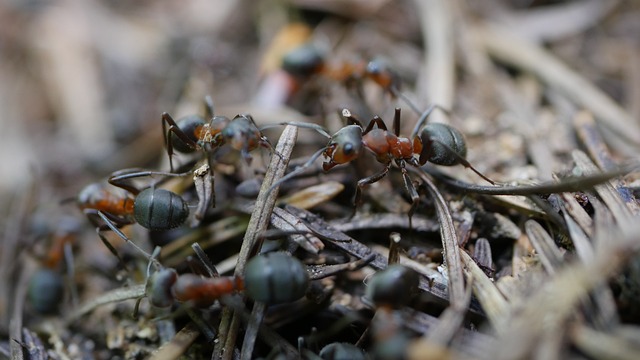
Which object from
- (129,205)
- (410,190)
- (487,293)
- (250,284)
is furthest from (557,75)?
(129,205)

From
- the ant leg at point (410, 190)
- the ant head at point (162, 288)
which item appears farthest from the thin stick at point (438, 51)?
the ant head at point (162, 288)

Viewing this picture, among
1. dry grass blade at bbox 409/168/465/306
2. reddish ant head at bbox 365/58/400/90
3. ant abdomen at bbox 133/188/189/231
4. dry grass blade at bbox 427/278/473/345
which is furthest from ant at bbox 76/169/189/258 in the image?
reddish ant head at bbox 365/58/400/90

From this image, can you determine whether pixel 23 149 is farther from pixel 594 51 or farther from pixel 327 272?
pixel 594 51

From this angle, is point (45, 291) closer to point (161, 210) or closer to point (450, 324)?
point (161, 210)

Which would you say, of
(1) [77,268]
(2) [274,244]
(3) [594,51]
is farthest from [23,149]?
(3) [594,51]

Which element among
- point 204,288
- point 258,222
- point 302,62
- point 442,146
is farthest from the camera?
point 302,62

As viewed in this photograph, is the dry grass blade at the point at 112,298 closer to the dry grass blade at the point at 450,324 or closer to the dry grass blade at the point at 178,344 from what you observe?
the dry grass blade at the point at 178,344
